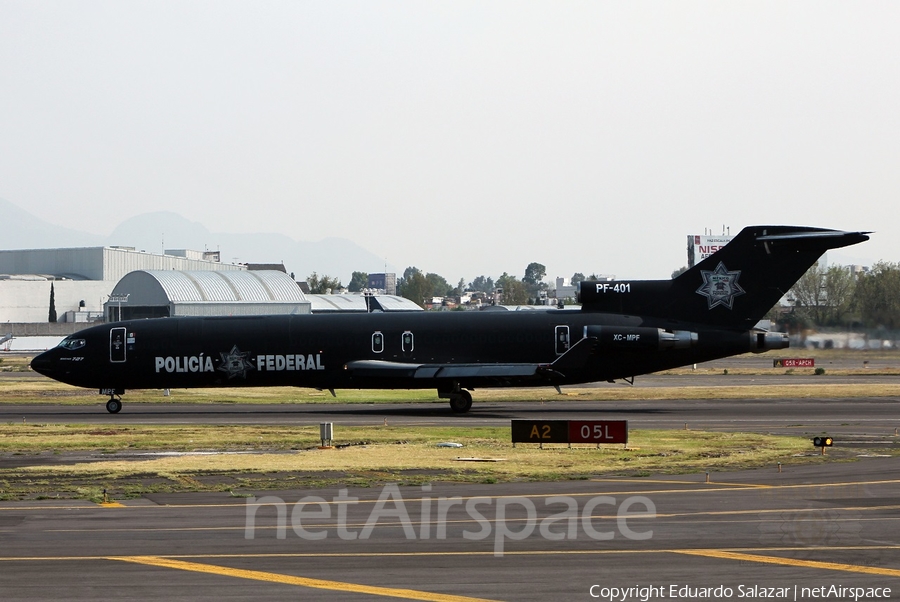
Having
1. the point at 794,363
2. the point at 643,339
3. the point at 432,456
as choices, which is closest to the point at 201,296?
the point at 794,363

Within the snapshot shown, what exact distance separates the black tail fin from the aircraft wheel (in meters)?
6.68

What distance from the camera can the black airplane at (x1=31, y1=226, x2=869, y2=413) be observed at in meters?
41.1

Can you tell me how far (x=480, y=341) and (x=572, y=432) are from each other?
13457mm

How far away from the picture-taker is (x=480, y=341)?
139ft

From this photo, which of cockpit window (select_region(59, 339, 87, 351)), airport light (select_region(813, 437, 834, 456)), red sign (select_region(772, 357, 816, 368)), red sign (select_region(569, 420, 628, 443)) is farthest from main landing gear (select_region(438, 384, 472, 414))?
red sign (select_region(772, 357, 816, 368))

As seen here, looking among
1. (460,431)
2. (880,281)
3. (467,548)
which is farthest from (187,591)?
(880,281)

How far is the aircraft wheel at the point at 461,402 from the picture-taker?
42.7 metres

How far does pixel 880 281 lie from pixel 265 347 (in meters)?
37.5

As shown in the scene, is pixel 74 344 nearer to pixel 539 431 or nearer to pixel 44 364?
pixel 44 364

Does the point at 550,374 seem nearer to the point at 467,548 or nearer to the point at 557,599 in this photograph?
the point at 467,548

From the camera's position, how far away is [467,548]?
1591 centimetres

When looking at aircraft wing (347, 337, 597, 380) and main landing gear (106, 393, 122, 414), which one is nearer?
aircraft wing (347, 337, 597, 380)

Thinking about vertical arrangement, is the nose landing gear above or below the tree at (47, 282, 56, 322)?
below

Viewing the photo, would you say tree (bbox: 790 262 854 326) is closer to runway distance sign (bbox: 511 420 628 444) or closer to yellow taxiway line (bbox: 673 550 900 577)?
runway distance sign (bbox: 511 420 628 444)
